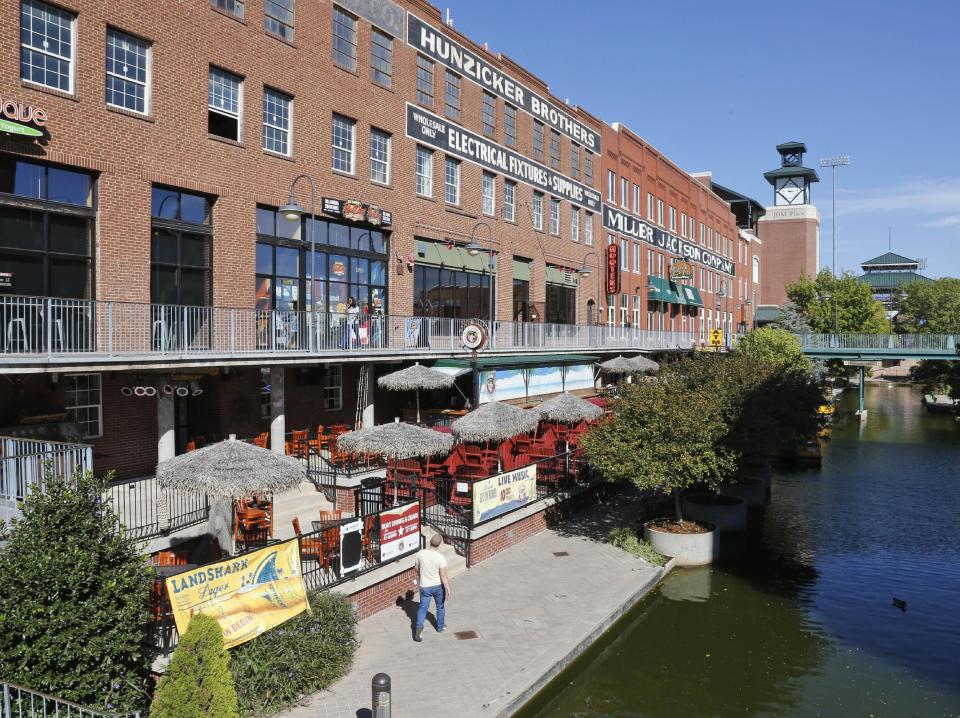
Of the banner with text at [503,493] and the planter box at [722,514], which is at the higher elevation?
the banner with text at [503,493]

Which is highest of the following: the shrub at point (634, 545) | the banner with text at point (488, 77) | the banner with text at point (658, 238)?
the banner with text at point (488, 77)

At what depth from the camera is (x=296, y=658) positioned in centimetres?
1024

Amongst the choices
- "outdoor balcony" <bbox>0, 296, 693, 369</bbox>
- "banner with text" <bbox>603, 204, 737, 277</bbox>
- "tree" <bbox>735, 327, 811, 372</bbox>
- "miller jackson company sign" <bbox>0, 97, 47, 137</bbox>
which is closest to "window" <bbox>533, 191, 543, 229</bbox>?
"banner with text" <bbox>603, 204, 737, 277</bbox>

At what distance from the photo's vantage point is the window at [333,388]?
24219 millimetres

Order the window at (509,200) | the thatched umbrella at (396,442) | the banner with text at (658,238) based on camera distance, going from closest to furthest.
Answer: the thatched umbrella at (396,442)
the window at (509,200)
the banner with text at (658,238)

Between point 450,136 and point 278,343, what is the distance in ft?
43.5

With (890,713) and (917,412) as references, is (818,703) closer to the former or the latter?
(890,713)

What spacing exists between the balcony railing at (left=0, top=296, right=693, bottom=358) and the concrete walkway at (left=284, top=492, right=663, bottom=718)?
25.5ft

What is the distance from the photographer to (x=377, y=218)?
81.5 feet

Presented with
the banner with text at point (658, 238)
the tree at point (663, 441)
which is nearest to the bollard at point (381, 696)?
the tree at point (663, 441)

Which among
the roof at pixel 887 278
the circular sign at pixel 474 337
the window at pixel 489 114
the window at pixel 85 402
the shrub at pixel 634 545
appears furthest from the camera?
the roof at pixel 887 278

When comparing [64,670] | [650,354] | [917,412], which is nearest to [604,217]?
[650,354]

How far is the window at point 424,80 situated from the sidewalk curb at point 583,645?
1901 cm

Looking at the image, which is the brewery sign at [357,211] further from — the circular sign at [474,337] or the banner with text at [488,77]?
the banner with text at [488,77]
